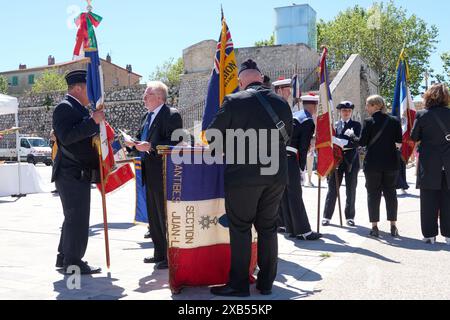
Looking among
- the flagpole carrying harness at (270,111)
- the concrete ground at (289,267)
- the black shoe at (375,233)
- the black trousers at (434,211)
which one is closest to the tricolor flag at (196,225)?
the concrete ground at (289,267)

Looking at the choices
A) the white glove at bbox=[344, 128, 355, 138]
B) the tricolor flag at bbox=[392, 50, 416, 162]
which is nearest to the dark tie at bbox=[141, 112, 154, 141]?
the white glove at bbox=[344, 128, 355, 138]

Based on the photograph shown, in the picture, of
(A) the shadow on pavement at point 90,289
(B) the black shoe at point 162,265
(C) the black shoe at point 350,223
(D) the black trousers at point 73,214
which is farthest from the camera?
(C) the black shoe at point 350,223

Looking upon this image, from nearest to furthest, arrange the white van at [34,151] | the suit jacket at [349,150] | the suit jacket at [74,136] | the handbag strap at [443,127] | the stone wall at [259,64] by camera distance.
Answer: the suit jacket at [74,136] → the handbag strap at [443,127] → the suit jacket at [349,150] → the stone wall at [259,64] → the white van at [34,151]

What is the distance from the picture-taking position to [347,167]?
8281 mm

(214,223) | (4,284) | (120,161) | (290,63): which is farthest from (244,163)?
(290,63)

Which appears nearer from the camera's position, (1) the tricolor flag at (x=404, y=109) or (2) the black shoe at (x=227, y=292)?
(2) the black shoe at (x=227, y=292)

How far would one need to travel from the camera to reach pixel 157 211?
5434mm

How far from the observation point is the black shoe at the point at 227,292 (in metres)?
4.21

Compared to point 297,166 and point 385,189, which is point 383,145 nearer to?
point 385,189

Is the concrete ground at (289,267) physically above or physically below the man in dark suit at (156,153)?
below

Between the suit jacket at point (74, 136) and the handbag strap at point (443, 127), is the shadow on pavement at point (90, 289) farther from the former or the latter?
the handbag strap at point (443, 127)

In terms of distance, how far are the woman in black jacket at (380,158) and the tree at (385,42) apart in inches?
1332

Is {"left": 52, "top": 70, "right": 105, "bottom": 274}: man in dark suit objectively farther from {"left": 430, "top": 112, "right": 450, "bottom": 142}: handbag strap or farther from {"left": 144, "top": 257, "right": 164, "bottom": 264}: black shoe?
{"left": 430, "top": 112, "right": 450, "bottom": 142}: handbag strap

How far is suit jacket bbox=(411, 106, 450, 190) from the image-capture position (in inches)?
257
